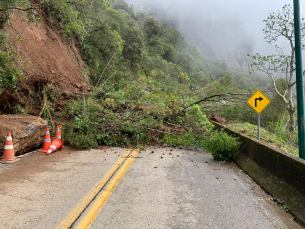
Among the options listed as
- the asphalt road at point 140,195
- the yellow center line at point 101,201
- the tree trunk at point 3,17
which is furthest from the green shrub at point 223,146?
the tree trunk at point 3,17

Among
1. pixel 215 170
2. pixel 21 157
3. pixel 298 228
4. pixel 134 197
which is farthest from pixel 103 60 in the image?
pixel 298 228

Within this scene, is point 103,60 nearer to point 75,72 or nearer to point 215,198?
point 75,72

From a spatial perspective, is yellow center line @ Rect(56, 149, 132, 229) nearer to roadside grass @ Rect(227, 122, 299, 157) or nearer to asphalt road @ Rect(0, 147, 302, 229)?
asphalt road @ Rect(0, 147, 302, 229)

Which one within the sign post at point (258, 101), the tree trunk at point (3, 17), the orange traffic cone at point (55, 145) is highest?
the tree trunk at point (3, 17)

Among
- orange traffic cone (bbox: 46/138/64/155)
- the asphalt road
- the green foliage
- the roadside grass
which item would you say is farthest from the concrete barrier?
orange traffic cone (bbox: 46/138/64/155)

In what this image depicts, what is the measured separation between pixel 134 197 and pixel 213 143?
4145mm

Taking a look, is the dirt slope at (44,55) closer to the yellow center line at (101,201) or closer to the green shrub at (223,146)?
the yellow center line at (101,201)

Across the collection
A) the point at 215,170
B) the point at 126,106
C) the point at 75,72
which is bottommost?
the point at 215,170

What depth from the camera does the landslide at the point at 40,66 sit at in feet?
36.3

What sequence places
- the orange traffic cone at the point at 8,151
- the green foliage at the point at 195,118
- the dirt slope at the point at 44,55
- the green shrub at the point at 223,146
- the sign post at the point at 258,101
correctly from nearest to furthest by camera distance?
the orange traffic cone at the point at 8,151 < the green shrub at the point at 223,146 < the sign post at the point at 258,101 < the green foliage at the point at 195,118 < the dirt slope at the point at 44,55

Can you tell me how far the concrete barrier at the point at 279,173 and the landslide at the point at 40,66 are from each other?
8.56 m

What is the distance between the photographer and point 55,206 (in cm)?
421

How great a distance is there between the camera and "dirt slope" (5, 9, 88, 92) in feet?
42.5

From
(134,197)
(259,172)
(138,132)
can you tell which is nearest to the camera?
(134,197)
